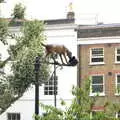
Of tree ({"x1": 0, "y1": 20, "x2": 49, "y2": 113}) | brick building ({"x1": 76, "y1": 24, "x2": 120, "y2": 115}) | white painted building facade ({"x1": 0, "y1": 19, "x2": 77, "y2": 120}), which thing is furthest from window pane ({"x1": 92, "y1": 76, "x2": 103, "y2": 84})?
tree ({"x1": 0, "y1": 20, "x2": 49, "y2": 113})

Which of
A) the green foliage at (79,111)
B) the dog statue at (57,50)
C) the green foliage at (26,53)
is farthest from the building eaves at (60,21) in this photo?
Answer: the green foliage at (79,111)

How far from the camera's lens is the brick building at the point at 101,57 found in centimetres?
4669

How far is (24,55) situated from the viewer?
29.3m

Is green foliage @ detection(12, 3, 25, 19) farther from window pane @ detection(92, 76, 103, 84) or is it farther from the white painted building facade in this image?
window pane @ detection(92, 76, 103, 84)

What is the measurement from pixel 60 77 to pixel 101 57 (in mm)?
3916

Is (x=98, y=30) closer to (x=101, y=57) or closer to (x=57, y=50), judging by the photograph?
(x=101, y=57)

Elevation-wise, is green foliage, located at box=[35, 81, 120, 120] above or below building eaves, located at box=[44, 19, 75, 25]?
below

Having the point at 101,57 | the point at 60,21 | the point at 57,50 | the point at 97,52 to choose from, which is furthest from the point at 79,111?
the point at 60,21

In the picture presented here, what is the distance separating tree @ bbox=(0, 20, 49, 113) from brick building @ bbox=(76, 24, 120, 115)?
16.0 metres

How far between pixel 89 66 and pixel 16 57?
60.7ft

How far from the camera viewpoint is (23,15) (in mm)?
30453

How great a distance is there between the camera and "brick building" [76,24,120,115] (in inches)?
1838

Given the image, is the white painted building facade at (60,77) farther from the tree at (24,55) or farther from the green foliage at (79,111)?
the green foliage at (79,111)

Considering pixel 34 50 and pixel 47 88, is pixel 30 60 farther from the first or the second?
pixel 47 88
